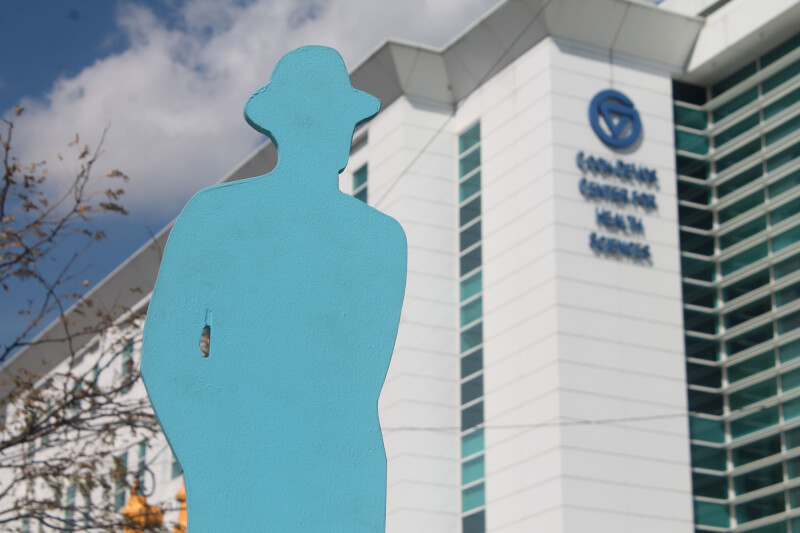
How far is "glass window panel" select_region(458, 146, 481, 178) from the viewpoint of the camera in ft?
116

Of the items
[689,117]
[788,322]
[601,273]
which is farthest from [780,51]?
[601,273]

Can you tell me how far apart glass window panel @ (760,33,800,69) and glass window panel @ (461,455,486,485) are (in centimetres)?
1176

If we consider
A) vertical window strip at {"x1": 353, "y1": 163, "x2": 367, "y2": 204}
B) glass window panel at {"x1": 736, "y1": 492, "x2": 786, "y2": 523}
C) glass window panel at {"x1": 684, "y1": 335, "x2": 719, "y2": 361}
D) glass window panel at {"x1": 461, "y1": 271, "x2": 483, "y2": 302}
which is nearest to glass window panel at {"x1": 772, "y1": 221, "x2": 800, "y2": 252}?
glass window panel at {"x1": 684, "y1": 335, "x2": 719, "y2": 361}

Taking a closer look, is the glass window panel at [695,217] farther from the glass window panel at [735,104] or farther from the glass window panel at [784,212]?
the glass window panel at [735,104]

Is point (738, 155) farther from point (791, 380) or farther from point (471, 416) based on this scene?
point (471, 416)

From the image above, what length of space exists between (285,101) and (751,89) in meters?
28.0

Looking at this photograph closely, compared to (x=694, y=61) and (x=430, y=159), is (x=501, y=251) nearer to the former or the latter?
(x=430, y=159)

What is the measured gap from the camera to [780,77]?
31953mm

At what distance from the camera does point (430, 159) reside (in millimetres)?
36250

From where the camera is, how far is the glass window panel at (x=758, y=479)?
29656 mm

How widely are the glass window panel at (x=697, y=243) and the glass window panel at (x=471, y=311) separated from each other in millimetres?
5239

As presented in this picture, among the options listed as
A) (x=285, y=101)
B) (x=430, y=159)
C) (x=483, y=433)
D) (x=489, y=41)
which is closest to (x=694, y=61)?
(x=489, y=41)

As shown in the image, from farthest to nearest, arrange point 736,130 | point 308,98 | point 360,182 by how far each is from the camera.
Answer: point 360,182 < point 736,130 < point 308,98

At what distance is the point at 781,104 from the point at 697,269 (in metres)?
4.41
